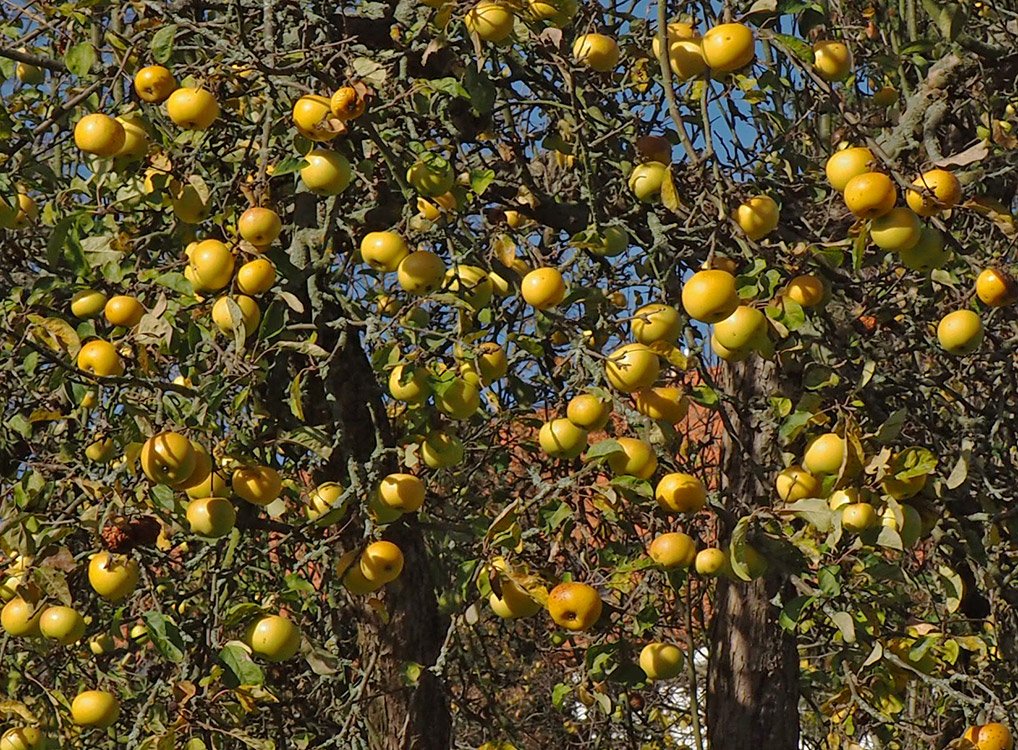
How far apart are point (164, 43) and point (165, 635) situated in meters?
1.04

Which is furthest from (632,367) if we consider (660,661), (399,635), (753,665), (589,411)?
(753,665)

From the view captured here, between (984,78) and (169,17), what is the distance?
1920 millimetres

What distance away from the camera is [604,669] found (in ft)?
7.43

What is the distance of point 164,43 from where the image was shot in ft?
6.93

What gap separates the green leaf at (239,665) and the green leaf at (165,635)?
0.26 ft

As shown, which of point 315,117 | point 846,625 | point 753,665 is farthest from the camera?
point 753,665

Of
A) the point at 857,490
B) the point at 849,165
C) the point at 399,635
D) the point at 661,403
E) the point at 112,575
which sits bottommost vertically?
the point at 399,635

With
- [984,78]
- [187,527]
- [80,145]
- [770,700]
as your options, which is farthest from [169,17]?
[770,700]

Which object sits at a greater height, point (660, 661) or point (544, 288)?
point (544, 288)

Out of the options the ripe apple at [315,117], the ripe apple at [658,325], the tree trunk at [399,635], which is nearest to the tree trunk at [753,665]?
the tree trunk at [399,635]

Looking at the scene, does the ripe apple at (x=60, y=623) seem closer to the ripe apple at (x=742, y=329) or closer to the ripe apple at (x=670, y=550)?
the ripe apple at (x=670, y=550)

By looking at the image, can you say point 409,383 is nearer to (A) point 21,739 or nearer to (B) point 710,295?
(B) point 710,295

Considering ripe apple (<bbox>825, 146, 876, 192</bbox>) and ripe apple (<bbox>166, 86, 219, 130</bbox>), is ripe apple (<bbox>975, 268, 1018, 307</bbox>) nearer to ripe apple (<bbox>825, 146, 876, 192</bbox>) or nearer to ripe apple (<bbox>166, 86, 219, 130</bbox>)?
ripe apple (<bbox>825, 146, 876, 192</bbox>)

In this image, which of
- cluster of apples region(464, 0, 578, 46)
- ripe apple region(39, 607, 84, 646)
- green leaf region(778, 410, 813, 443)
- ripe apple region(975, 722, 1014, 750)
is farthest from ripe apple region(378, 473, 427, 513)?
ripe apple region(975, 722, 1014, 750)
